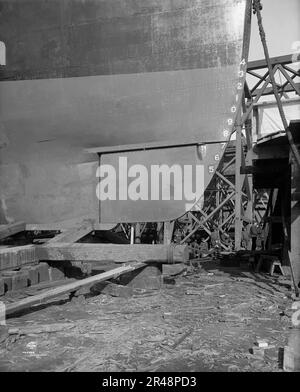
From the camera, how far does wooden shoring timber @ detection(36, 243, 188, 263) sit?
Result: 424 centimetres

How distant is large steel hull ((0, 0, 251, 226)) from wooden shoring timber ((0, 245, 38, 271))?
2.49ft

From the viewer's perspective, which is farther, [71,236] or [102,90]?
[102,90]

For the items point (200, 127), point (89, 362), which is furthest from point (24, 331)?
point (200, 127)

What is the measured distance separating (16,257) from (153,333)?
6.14ft

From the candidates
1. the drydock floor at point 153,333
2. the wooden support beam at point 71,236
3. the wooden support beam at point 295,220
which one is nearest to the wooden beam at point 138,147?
the wooden support beam at point 71,236

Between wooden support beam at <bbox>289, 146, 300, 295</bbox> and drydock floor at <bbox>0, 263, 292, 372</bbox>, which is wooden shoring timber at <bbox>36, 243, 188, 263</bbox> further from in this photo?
wooden support beam at <bbox>289, 146, 300, 295</bbox>

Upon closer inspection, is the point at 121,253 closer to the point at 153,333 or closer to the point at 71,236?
the point at 71,236

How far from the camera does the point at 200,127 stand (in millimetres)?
4773

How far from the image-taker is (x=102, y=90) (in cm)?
504

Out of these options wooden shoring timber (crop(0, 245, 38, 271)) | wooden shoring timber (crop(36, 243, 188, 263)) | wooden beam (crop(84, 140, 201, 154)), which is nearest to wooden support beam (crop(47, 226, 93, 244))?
wooden shoring timber (crop(36, 243, 188, 263))

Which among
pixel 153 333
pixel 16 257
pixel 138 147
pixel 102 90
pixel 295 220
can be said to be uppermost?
pixel 102 90

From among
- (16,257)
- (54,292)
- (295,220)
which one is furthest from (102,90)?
(295,220)

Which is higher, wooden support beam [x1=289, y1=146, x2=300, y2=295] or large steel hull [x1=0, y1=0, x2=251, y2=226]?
large steel hull [x1=0, y1=0, x2=251, y2=226]

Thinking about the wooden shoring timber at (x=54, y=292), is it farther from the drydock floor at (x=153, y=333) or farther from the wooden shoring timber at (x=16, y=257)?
the wooden shoring timber at (x=16, y=257)
